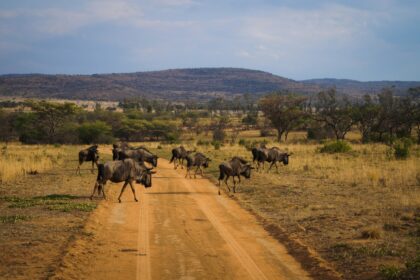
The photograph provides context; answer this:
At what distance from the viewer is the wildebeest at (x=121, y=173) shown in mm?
17953

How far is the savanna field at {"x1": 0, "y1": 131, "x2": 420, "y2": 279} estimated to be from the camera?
10.9 m

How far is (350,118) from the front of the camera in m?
69.0

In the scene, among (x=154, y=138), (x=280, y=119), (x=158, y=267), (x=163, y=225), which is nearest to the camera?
(x=158, y=267)

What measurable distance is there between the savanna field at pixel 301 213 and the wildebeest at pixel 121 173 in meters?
0.86

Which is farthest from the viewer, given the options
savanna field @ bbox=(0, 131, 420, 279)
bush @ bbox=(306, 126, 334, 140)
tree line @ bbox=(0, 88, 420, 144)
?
bush @ bbox=(306, 126, 334, 140)

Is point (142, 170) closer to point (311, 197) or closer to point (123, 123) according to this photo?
point (311, 197)

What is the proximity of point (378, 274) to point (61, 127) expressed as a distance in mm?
66129

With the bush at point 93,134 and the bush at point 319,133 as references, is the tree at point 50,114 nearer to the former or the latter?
the bush at point 93,134

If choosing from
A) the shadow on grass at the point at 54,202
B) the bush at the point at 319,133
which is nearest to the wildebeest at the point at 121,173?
the shadow on grass at the point at 54,202

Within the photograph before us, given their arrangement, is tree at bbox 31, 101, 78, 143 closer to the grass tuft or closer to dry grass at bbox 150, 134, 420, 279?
dry grass at bbox 150, 134, 420, 279

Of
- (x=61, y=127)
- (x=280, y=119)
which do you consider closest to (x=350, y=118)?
(x=280, y=119)

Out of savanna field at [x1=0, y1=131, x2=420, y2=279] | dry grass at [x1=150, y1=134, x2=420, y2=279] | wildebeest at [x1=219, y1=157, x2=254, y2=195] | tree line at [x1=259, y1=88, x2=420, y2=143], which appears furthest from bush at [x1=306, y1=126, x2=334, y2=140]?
wildebeest at [x1=219, y1=157, x2=254, y2=195]

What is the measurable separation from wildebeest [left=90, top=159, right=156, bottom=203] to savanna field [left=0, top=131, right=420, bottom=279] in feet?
2.83

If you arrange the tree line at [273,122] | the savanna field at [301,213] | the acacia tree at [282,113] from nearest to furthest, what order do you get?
1. the savanna field at [301,213]
2. the tree line at [273,122]
3. the acacia tree at [282,113]
